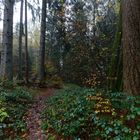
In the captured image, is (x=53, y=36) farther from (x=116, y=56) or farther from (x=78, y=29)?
(x=116, y=56)

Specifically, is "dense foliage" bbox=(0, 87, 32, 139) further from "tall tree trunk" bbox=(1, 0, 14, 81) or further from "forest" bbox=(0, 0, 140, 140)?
"tall tree trunk" bbox=(1, 0, 14, 81)

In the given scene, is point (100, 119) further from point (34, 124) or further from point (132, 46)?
point (34, 124)

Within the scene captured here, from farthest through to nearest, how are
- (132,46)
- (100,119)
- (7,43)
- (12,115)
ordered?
1. (7,43)
2. (12,115)
3. (132,46)
4. (100,119)

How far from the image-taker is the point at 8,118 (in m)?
9.18

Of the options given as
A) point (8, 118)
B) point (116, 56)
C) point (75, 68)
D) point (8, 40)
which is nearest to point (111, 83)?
point (116, 56)

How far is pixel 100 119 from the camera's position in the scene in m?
7.09

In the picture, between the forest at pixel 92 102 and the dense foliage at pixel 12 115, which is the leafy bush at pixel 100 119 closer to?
the forest at pixel 92 102

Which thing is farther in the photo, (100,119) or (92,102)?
(92,102)

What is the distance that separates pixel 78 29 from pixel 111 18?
4985 millimetres

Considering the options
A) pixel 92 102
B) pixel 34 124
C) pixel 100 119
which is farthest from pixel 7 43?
pixel 100 119

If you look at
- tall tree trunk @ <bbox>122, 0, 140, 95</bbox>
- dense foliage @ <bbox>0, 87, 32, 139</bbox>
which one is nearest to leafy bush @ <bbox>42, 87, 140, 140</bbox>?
tall tree trunk @ <bbox>122, 0, 140, 95</bbox>

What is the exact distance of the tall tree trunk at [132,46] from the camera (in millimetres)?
8117

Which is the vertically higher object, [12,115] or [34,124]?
[12,115]

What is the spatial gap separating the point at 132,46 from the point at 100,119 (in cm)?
222
